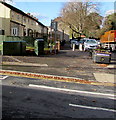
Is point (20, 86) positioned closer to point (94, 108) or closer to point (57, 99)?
point (57, 99)

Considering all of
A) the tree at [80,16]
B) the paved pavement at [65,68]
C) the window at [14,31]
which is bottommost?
the paved pavement at [65,68]

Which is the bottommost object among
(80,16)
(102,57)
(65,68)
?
(65,68)

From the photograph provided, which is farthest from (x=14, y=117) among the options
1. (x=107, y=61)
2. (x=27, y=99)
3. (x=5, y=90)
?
(x=107, y=61)

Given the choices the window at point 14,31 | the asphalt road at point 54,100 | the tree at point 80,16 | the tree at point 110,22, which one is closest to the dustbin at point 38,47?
the asphalt road at point 54,100

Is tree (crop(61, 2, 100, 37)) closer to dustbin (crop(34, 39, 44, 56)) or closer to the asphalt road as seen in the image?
dustbin (crop(34, 39, 44, 56))

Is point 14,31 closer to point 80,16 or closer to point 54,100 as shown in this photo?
point 80,16

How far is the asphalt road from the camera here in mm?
4508

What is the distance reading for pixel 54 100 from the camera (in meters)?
5.45

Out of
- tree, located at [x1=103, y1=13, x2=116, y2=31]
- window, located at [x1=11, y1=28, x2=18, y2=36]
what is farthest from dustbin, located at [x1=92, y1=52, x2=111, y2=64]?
tree, located at [x1=103, y1=13, x2=116, y2=31]

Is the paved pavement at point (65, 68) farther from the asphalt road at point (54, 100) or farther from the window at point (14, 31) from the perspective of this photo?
the window at point (14, 31)

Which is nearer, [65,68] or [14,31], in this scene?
[65,68]

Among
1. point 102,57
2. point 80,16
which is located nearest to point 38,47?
point 102,57

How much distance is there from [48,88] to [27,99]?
1.47 metres

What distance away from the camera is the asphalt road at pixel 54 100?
177 inches
